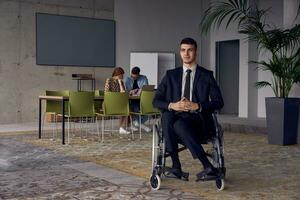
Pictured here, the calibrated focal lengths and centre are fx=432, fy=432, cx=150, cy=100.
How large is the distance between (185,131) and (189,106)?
0.67 ft

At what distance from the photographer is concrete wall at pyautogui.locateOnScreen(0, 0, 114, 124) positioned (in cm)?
962

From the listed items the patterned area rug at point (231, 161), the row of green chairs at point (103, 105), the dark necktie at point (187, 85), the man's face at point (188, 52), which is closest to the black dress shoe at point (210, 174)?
the patterned area rug at point (231, 161)

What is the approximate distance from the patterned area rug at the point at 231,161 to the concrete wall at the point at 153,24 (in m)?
4.48

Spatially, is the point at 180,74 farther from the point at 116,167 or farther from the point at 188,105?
the point at 116,167

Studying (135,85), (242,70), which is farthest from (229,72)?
(135,85)

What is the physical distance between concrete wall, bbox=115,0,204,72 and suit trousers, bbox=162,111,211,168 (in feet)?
25.4

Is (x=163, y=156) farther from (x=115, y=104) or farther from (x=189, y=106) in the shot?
(x=115, y=104)

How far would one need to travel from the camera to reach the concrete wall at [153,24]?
36.9ft

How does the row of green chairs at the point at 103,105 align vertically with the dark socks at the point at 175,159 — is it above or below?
above

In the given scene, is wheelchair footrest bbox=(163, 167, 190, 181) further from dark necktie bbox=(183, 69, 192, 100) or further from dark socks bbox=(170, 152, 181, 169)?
dark necktie bbox=(183, 69, 192, 100)

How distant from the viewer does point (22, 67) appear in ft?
32.3

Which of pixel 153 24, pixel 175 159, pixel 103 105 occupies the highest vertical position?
pixel 153 24

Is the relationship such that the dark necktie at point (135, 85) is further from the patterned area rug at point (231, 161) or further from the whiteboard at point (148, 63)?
the whiteboard at point (148, 63)

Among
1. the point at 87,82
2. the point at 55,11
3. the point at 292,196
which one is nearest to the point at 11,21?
the point at 55,11
